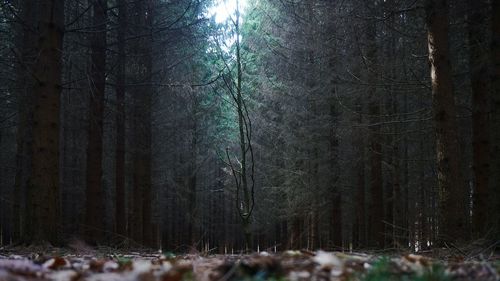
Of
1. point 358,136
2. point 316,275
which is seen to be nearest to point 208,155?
point 358,136

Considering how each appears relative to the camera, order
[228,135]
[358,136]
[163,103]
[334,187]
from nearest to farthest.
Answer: [358,136], [334,187], [163,103], [228,135]

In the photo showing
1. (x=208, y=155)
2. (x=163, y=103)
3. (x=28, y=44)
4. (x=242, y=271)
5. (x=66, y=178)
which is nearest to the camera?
(x=242, y=271)

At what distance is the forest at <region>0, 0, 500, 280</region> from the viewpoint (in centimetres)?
620

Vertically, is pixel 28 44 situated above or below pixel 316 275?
above

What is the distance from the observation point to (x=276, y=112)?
20.5 metres

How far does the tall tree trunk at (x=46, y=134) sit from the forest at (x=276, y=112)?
0.8 inches

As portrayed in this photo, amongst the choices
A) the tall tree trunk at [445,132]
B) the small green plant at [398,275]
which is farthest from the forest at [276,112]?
the small green plant at [398,275]

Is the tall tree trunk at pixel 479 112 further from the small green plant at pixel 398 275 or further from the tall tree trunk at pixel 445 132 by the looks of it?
the small green plant at pixel 398 275

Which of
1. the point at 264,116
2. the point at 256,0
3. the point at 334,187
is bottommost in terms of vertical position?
the point at 334,187

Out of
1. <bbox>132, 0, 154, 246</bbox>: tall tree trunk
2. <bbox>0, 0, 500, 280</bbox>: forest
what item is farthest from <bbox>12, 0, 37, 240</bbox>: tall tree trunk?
<bbox>132, 0, 154, 246</bbox>: tall tree trunk

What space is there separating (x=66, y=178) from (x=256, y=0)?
14.2 metres

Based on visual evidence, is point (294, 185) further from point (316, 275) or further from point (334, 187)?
point (316, 275)

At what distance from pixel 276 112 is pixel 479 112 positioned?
12.5 meters

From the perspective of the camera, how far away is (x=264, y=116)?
21312mm
